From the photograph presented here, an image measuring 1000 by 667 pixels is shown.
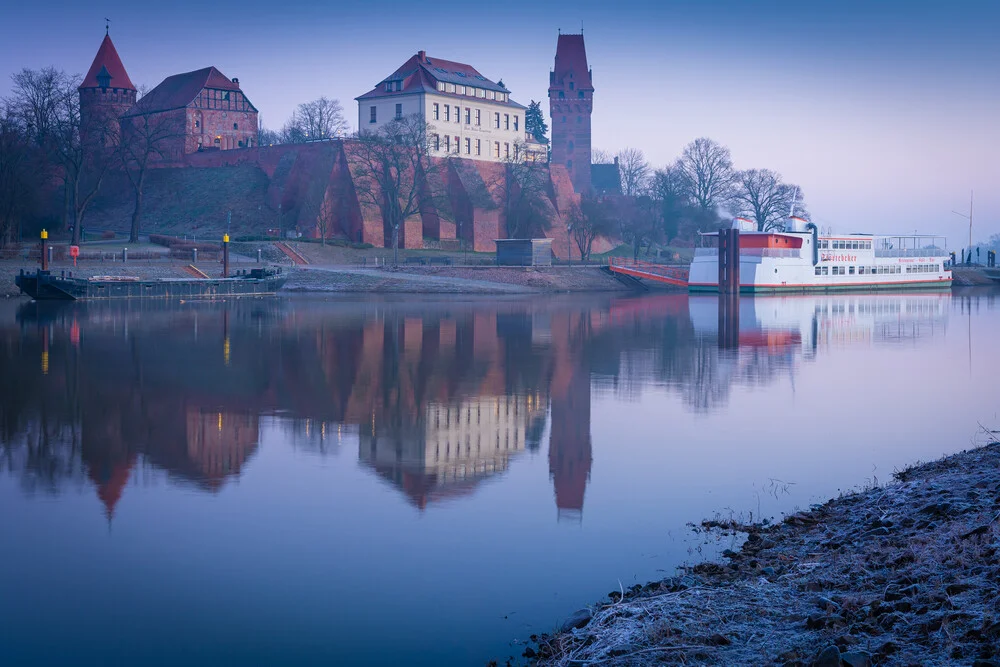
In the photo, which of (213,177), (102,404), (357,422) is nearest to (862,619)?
(357,422)

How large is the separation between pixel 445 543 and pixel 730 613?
10.6 ft

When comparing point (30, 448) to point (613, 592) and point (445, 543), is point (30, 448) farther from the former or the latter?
point (613, 592)

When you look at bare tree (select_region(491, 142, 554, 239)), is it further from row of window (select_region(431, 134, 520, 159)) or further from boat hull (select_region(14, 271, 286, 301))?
boat hull (select_region(14, 271, 286, 301))

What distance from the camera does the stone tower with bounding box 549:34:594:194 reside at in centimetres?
11231

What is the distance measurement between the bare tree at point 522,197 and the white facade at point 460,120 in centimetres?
154

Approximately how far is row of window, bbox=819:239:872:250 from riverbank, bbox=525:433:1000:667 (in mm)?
64061

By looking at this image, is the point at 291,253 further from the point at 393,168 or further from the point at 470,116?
the point at 470,116

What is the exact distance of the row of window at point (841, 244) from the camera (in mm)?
69812

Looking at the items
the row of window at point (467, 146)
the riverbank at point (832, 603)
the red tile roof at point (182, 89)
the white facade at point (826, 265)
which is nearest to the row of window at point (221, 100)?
the red tile roof at point (182, 89)

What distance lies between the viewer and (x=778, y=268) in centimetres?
6400

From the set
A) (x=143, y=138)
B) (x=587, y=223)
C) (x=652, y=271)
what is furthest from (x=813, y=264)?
(x=143, y=138)

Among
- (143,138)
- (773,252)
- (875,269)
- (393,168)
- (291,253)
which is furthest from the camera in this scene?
(393,168)

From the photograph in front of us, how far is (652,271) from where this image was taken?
71.9 meters

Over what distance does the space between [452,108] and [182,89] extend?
88.7 ft
